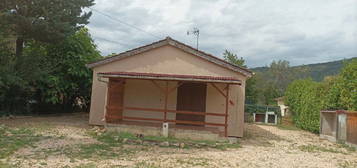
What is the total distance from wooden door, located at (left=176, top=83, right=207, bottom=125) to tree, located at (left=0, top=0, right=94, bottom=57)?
7391 millimetres

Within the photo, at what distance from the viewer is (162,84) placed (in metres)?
13.8

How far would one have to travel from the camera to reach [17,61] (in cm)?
1497

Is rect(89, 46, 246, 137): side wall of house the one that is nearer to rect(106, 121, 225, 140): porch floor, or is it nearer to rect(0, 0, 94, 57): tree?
rect(106, 121, 225, 140): porch floor

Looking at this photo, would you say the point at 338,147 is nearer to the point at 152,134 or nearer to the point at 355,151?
the point at 355,151

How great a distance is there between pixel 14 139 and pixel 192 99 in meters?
7.57

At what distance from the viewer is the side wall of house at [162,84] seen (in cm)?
1284

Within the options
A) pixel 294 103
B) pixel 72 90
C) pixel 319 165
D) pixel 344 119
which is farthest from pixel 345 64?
pixel 72 90

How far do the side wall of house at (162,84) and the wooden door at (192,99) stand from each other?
0.24m

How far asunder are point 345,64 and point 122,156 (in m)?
11.2

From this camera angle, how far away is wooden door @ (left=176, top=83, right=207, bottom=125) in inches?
532

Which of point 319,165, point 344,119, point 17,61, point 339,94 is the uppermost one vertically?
point 17,61

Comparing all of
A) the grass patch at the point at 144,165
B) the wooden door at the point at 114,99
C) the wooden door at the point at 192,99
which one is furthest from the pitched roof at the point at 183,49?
the grass patch at the point at 144,165

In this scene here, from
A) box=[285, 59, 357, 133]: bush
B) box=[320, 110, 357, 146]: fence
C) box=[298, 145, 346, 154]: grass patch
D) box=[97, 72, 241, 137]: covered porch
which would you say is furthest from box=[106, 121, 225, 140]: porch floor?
box=[285, 59, 357, 133]: bush

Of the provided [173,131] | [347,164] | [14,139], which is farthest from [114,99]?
[347,164]
